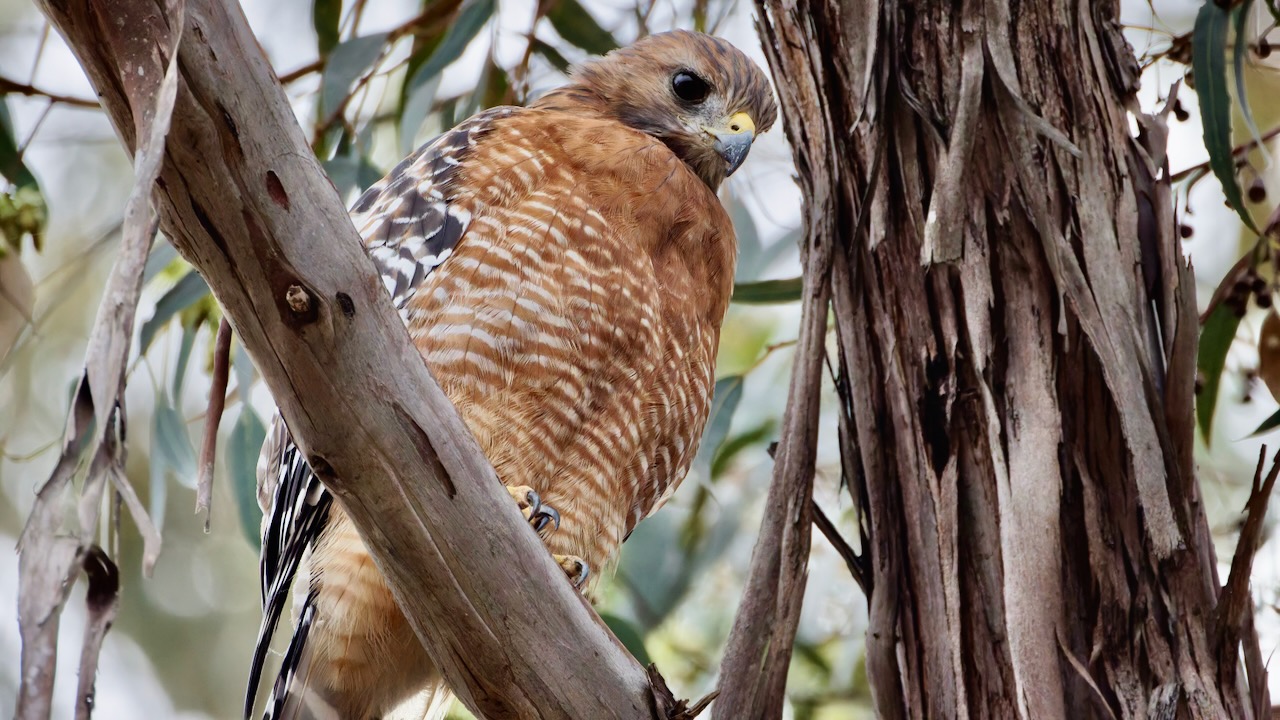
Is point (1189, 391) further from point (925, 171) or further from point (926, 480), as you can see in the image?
point (925, 171)

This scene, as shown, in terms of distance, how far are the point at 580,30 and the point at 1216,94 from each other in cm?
188

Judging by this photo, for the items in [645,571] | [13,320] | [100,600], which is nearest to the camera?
[100,600]

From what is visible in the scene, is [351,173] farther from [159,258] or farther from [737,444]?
[737,444]

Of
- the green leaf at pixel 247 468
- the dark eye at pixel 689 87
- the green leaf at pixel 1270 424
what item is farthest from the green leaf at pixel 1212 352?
the green leaf at pixel 247 468

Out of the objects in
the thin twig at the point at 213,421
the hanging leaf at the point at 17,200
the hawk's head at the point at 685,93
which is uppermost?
the hawk's head at the point at 685,93

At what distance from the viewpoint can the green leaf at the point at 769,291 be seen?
2662mm

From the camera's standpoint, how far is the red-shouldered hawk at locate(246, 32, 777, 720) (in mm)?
2199

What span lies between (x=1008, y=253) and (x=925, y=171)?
7.1 inches

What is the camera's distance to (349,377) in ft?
4.24

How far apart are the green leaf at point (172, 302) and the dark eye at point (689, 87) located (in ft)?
4.10

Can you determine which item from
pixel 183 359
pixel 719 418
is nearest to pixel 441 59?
pixel 183 359

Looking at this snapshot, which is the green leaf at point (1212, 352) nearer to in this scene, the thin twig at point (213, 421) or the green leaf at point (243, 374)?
the thin twig at point (213, 421)

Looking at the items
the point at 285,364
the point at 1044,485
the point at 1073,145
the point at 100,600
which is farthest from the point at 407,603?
the point at 1073,145

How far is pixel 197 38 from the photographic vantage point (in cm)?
115
